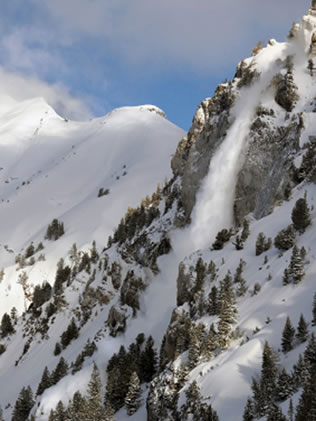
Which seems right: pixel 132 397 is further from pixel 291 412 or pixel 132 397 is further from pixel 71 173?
pixel 71 173

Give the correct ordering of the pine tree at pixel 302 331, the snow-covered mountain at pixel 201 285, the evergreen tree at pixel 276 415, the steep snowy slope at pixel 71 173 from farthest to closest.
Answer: the steep snowy slope at pixel 71 173 < the snow-covered mountain at pixel 201 285 < the pine tree at pixel 302 331 < the evergreen tree at pixel 276 415

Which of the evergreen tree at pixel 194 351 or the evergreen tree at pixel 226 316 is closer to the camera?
the evergreen tree at pixel 226 316

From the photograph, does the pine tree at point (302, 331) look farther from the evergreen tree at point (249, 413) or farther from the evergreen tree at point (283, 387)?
the evergreen tree at point (249, 413)

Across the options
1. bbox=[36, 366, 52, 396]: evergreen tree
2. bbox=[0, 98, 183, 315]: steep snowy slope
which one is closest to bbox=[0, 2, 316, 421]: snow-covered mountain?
bbox=[36, 366, 52, 396]: evergreen tree

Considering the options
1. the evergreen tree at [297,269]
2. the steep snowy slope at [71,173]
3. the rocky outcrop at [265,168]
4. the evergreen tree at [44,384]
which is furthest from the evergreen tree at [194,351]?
the steep snowy slope at [71,173]

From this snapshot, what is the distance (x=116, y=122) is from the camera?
118812 millimetres

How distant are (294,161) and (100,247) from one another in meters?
34.6

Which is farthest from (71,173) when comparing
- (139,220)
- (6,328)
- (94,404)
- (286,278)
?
(286,278)

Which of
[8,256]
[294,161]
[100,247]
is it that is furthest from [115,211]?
[294,161]

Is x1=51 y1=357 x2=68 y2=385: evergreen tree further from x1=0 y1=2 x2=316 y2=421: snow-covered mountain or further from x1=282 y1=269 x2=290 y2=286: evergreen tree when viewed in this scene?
x1=282 y1=269 x2=290 y2=286: evergreen tree

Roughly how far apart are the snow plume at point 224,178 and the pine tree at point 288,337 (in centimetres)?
1758

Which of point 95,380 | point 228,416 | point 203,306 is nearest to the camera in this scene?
point 228,416

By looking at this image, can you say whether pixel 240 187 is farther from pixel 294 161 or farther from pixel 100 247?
pixel 100 247

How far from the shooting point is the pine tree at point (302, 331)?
1187 centimetres
